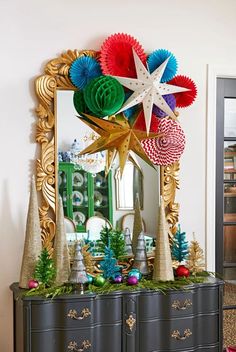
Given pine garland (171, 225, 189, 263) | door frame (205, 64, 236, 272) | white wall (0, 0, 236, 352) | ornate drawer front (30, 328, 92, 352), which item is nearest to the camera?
ornate drawer front (30, 328, 92, 352)

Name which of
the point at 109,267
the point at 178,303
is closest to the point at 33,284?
the point at 109,267

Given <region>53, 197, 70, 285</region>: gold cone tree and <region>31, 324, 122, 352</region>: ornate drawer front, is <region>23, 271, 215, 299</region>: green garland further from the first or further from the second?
<region>31, 324, 122, 352</region>: ornate drawer front

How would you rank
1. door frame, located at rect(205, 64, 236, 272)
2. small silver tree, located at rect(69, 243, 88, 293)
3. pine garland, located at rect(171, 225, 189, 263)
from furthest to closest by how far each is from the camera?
1. door frame, located at rect(205, 64, 236, 272)
2. pine garland, located at rect(171, 225, 189, 263)
3. small silver tree, located at rect(69, 243, 88, 293)

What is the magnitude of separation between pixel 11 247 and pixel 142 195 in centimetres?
83

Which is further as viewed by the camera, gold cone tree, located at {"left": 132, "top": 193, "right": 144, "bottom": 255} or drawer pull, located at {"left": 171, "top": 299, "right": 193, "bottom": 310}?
gold cone tree, located at {"left": 132, "top": 193, "right": 144, "bottom": 255}

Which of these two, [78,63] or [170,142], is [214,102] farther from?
[78,63]

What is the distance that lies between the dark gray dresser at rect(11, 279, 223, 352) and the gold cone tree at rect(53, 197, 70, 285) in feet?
0.59

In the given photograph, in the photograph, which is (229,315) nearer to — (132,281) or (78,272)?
(132,281)

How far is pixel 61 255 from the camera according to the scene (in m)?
2.74

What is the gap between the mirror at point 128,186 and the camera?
3.05 m

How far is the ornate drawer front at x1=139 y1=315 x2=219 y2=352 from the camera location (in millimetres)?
2732

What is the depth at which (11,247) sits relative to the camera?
114 inches

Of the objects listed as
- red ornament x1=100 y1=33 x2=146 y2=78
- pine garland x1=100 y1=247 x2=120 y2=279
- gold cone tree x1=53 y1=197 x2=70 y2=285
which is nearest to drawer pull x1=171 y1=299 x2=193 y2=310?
pine garland x1=100 y1=247 x2=120 y2=279

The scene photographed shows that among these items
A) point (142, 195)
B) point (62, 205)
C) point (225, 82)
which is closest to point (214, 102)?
point (225, 82)
